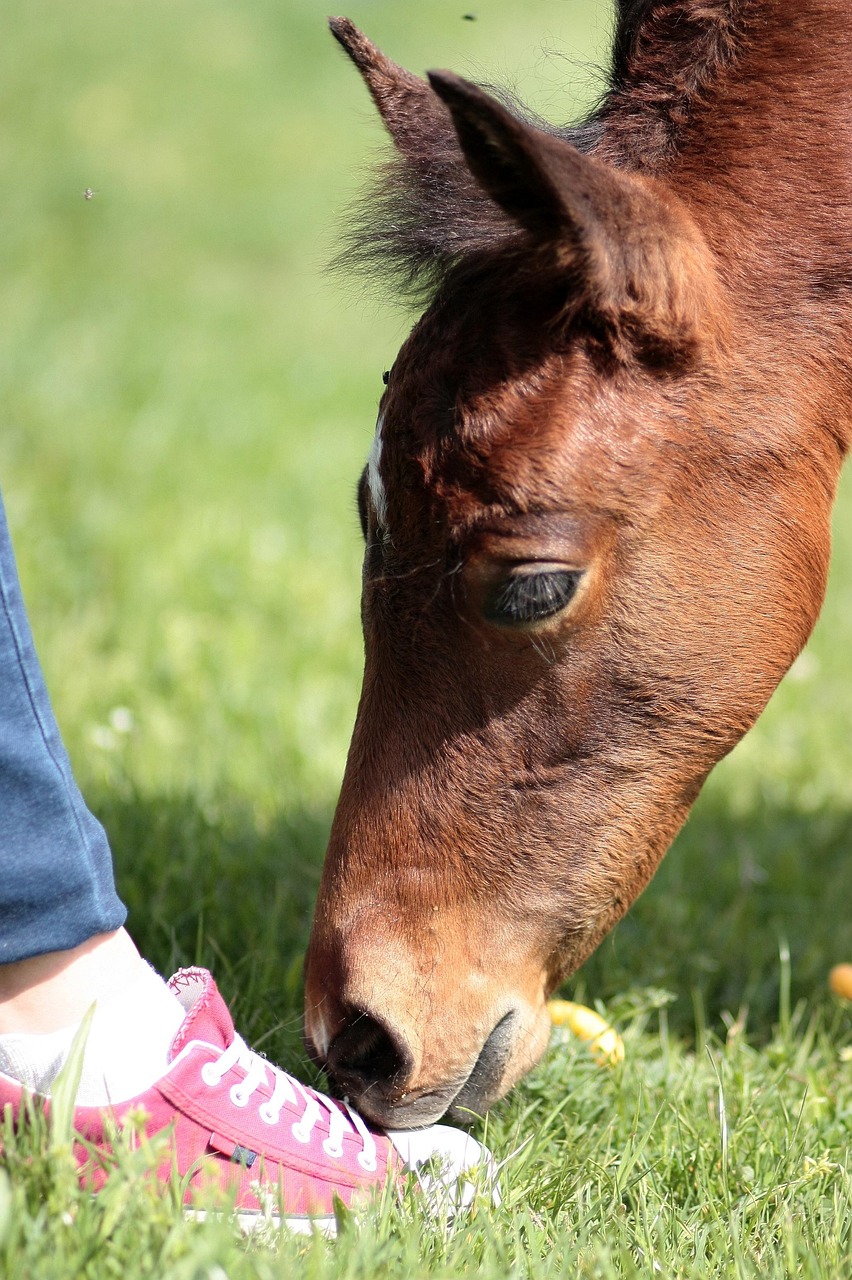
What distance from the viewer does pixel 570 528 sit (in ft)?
6.46

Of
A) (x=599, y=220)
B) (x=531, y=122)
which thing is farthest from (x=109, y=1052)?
(x=531, y=122)

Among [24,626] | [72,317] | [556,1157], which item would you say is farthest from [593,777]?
[72,317]

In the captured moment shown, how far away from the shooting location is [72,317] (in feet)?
26.0

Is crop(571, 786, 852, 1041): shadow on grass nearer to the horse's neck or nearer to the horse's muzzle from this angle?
the horse's muzzle

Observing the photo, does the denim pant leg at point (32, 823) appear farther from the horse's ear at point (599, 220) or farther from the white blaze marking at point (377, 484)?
the horse's ear at point (599, 220)

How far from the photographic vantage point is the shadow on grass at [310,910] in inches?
107

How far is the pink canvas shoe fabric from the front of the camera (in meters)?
1.81

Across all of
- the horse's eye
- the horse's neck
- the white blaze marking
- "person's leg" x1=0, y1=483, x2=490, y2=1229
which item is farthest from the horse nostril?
the horse's neck

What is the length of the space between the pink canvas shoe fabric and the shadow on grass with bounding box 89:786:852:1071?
354 millimetres

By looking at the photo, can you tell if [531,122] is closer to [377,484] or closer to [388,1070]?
[377,484]

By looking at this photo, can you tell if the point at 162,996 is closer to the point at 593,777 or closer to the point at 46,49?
the point at 593,777

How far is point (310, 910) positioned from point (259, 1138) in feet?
3.75

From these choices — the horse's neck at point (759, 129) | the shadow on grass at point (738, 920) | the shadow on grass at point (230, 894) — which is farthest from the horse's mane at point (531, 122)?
the shadow on grass at point (738, 920)

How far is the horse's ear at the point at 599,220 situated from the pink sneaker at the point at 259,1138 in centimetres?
135
